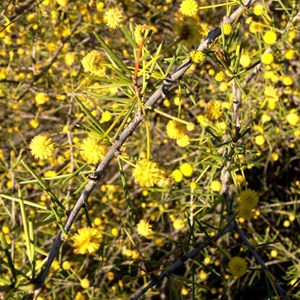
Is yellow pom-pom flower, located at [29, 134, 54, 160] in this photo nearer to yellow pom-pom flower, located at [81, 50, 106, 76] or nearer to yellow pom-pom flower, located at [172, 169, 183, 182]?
yellow pom-pom flower, located at [81, 50, 106, 76]

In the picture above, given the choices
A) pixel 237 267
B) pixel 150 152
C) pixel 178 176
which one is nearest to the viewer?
pixel 237 267

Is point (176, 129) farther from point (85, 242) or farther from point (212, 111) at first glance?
point (85, 242)

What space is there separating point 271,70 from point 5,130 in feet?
8.86

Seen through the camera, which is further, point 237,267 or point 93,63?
point 237,267

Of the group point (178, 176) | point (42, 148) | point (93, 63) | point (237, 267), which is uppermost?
point (93, 63)

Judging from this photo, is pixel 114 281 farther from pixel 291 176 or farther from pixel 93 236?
pixel 93 236

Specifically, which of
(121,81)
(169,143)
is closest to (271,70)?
(169,143)

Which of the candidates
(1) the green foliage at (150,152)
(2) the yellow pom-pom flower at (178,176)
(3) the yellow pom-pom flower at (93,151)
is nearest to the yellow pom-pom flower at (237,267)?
(1) the green foliage at (150,152)

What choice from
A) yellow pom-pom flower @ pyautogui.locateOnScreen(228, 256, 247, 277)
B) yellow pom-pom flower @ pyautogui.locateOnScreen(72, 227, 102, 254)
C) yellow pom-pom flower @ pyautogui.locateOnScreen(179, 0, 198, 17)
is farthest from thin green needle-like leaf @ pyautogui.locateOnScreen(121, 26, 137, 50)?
yellow pom-pom flower @ pyautogui.locateOnScreen(228, 256, 247, 277)

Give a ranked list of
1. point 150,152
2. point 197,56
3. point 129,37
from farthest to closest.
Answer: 1. point 150,152
2. point 197,56
3. point 129,37

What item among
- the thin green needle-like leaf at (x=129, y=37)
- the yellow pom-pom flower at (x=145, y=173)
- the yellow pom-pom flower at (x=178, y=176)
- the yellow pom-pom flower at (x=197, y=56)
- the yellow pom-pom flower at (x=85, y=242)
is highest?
the thin green needle-like leaf at (x=129, y=37)

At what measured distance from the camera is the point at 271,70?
2178mm

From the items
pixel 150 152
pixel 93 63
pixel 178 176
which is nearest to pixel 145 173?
pixel 93 63

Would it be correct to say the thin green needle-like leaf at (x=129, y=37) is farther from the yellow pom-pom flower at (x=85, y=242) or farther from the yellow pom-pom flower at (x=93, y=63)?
the yellow pom-pom flower at (x=85, y=242)
